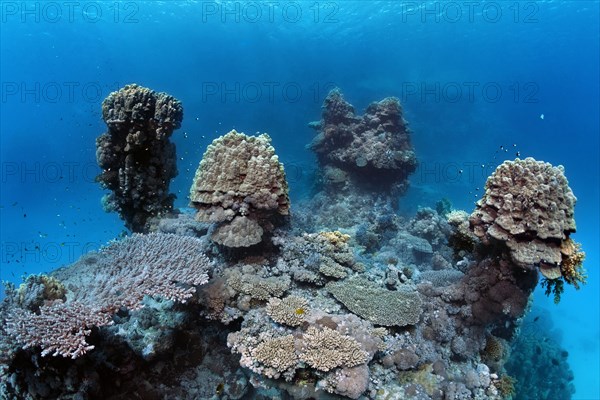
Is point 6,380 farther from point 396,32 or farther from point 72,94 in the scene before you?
point 72,94

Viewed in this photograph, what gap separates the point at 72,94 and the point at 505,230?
6965cm

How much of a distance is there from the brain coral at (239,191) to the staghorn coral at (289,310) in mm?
1349

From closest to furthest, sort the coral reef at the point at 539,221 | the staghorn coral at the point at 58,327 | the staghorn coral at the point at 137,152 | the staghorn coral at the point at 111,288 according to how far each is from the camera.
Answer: the staghorn coral at the point at 58,327 < the staghorn coral at the point at 111,288 < the coral reef at the point at 539,221 < the staghorn coral at the point at 137,152

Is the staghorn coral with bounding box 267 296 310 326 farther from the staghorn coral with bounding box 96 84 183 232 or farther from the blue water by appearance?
the blue water

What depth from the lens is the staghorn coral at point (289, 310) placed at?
18.1 ft

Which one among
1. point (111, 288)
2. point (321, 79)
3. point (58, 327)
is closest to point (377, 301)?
point (111, 288)

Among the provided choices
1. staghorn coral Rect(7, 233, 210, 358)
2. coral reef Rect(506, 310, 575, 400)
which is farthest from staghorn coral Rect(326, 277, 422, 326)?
coral reef Rect(506, 310, 575, 400)

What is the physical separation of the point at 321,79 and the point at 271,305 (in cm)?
4878

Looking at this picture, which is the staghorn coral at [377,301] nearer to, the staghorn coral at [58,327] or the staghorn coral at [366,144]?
the staghorn coral at [58,327]

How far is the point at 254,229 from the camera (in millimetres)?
6855

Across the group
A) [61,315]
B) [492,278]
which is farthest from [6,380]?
[492,278]

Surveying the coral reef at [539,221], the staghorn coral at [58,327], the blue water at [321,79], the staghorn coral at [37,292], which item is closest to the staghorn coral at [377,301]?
the coral reef at [539,221]

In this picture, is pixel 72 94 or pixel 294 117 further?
pixel 72 94

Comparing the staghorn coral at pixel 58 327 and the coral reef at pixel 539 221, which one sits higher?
the coral reef at pixel 539 221
